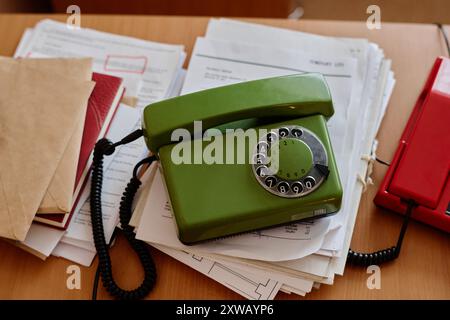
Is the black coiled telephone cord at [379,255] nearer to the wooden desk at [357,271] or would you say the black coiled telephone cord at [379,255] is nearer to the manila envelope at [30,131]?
the wooden desk at [357,271]

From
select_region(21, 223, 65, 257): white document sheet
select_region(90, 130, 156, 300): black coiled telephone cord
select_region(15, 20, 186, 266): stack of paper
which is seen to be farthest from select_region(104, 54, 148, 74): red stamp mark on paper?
select_region(21, 223, 65, 257): white document sheet

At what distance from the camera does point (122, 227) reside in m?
0.70

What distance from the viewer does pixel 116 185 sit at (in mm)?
740

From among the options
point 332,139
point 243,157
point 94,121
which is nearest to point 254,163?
point 243,157

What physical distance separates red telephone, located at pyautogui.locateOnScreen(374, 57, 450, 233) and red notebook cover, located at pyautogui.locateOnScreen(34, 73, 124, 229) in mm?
416

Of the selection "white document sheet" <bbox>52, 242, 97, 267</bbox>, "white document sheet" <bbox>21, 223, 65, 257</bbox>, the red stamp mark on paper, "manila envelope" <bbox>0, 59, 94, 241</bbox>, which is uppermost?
the red stamp mark on paper

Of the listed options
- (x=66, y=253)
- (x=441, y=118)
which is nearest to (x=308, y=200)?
(x=441, y=118)

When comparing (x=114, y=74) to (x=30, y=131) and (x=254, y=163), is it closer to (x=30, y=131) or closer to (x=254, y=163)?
(x=30, y=131)

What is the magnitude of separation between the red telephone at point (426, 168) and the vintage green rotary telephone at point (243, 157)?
0.29 feet

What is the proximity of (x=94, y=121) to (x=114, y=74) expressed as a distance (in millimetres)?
119

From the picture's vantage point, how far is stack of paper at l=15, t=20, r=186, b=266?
0.70 metres

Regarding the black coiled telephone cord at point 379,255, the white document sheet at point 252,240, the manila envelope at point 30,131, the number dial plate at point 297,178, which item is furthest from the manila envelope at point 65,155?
the black coiled telephone cord at point 379,255

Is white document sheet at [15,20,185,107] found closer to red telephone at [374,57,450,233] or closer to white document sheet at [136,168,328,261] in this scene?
white document sheet at [136,168,328,261]

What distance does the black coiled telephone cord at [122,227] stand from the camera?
66cm
